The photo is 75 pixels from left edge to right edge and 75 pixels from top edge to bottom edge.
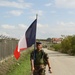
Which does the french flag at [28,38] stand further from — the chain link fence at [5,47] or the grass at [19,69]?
the chain link fence at [5,47]

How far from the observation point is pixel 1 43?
25.3 m

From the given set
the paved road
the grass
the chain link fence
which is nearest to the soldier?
the grass

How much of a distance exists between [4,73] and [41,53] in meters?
7.50

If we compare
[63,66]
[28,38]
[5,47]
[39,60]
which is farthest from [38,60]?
[5,47]

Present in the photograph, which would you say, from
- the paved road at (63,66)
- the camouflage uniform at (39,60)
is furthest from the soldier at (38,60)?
the paved road at (63,66)

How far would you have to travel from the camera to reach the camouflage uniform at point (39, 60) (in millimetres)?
10328

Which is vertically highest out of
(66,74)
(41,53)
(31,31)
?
(31,31)

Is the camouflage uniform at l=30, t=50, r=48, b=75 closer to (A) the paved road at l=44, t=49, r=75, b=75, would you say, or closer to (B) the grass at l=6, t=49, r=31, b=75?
(B) the grass at l=6, t=49, r=31, b=75

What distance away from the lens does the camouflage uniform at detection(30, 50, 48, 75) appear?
10328 mm

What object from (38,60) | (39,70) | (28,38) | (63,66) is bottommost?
(63,66)

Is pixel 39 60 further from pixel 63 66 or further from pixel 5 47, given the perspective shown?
pixel 5 47

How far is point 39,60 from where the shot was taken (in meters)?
10.4

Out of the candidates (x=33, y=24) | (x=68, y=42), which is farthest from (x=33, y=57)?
(x=68, y=42)

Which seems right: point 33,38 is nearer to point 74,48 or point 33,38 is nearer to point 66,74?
point 66,74
